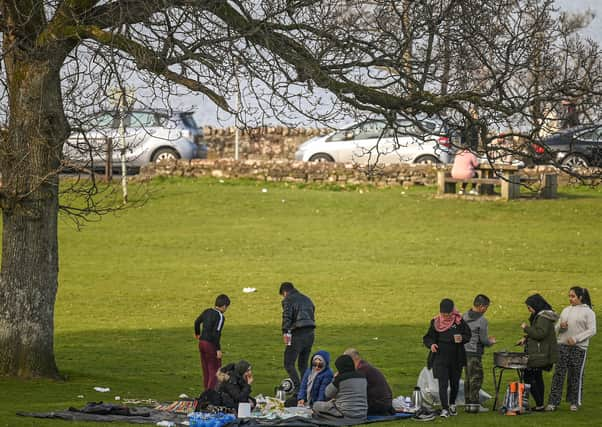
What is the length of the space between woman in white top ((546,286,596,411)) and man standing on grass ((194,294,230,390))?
441 cm

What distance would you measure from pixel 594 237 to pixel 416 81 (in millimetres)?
19525

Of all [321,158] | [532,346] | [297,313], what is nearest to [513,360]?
[532,346]

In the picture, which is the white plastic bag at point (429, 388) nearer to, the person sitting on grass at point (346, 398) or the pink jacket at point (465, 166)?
the person sitting on grass at point (346, 398)

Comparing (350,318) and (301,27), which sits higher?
(301,27)

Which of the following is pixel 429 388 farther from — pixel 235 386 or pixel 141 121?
pixel 141 121

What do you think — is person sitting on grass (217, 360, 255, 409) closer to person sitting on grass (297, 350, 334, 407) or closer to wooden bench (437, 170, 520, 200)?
person sitting on grass (297, 350, 334, 407)

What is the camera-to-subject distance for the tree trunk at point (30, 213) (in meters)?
17.1

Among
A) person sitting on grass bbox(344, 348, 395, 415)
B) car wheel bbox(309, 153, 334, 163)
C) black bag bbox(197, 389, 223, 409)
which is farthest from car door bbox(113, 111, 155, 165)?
car wheel bbox(309, 153, 334, 163)

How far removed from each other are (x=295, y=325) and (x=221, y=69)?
12.9 ft

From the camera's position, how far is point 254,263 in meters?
31.9

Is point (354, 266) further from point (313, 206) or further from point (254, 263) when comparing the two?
point (313, 206)

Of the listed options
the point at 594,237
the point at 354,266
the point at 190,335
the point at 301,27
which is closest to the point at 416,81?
the point at 301,27

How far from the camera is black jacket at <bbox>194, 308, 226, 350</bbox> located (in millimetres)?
16844

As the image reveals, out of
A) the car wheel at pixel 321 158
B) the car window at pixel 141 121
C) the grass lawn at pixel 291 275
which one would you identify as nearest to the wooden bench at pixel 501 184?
the grass lawn at pixel 291 275
